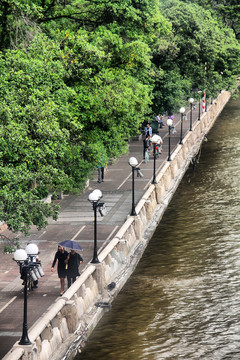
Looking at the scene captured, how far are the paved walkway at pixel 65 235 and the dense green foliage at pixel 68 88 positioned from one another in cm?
158

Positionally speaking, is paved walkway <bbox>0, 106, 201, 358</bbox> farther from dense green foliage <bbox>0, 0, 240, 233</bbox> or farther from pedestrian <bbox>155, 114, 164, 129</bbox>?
pedestrian <bbox>155, 114, 164, 129</bbox>

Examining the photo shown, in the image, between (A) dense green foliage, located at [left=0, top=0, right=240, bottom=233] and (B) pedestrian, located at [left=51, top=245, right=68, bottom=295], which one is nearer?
(A) dense green foliage, located at [left=0, top=0, right=240, bottom=233]

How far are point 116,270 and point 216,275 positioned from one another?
3.81 m

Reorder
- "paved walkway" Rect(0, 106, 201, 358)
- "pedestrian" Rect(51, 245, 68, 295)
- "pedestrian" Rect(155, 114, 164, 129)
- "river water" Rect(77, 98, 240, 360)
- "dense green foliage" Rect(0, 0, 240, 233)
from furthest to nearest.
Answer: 1. "pedestrian" Rect(155, 114, 164, 129)
2. "pedestrian" Rect(51, 245, 68, 295)
3. "paved walkway" Rect(0, 106, 201, 358)
4. "river water" Rect(77, 98, 240, 360)
5. "dense green foliage" Rect(0, 0, 240, 233)

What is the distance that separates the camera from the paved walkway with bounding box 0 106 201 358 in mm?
22484

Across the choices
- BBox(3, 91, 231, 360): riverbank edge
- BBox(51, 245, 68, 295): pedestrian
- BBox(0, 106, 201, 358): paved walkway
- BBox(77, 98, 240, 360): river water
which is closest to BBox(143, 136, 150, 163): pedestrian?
BBox(0, 106, 201, 358): paved walkway

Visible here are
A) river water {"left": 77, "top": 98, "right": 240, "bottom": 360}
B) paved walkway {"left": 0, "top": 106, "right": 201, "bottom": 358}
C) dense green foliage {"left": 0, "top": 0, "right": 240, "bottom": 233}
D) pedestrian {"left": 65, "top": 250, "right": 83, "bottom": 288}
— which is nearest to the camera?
dense green foliage {"left": 0, "top": 0, "right": 240, "bottom": 233}

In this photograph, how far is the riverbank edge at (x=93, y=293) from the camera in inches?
743

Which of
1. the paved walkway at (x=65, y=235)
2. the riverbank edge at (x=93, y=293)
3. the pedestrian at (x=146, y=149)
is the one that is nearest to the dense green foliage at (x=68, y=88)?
the paved walkway at (x=65, y=235)

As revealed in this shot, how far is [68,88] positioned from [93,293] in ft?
25.4

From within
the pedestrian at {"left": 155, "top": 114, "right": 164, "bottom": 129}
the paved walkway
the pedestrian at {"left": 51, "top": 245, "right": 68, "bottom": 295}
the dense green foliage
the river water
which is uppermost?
the dense green foliage

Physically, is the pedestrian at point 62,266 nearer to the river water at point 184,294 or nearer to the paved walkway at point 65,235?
the paved walkway at point 65,235

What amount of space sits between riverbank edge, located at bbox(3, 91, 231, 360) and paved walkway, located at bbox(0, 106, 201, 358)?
123 cm

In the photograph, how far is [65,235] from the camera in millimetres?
31188
